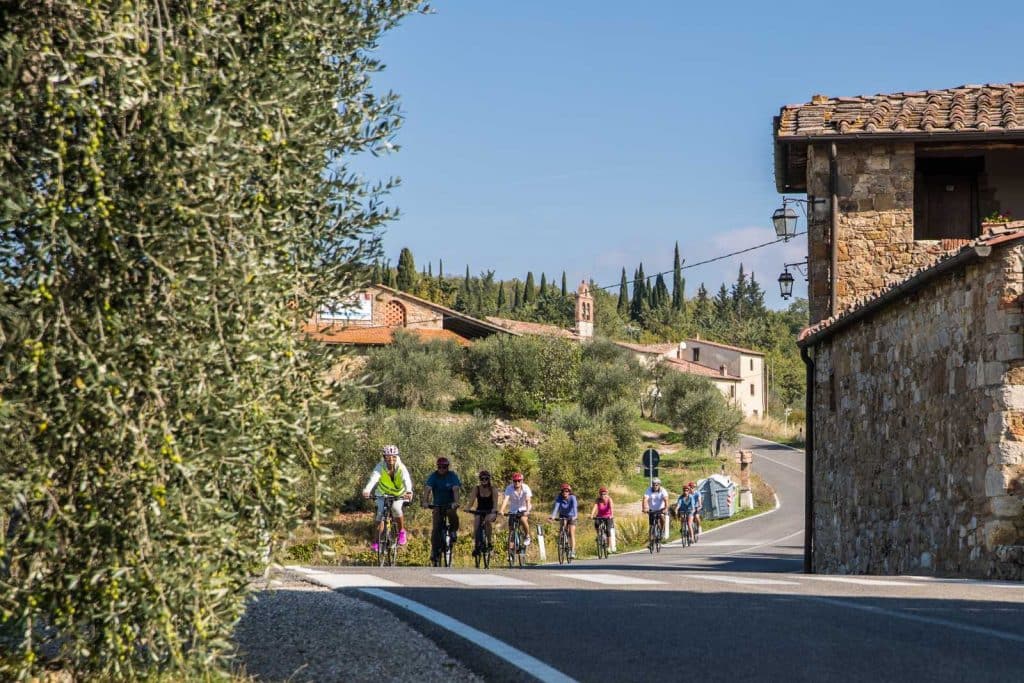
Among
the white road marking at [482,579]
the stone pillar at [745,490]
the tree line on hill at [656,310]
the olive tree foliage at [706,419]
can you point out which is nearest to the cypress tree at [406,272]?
the tree line on hill at [656,310]

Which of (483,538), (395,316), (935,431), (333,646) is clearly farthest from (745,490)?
(333,646)

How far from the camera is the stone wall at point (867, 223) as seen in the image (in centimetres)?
2273

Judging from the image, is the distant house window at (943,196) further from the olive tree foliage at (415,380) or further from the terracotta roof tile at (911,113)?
the olive tree foliage at (415,380)

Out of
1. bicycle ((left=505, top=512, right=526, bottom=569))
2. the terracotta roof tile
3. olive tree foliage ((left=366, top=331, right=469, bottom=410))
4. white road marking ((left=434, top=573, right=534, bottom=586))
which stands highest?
the terracotta roof tile

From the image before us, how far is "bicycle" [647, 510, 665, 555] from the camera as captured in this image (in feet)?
105

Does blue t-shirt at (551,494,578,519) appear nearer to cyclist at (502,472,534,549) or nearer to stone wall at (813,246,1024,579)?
cyclist at (502,472,534,549)

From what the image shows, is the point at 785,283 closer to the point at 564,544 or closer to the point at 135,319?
the point at 564,544

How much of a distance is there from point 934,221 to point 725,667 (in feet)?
62.3

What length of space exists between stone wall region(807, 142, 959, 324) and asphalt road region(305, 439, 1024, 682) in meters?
11.0

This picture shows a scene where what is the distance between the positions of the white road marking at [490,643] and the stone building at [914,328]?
724cm

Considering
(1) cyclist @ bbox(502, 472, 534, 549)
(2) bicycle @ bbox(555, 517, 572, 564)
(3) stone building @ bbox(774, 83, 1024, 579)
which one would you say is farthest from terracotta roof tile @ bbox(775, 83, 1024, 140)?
(2) bicycle @ bbox(555, 517, 572, 564)

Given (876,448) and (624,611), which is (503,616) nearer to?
(624,611)

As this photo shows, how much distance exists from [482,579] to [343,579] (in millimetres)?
1366

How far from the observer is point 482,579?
41.7 ft
